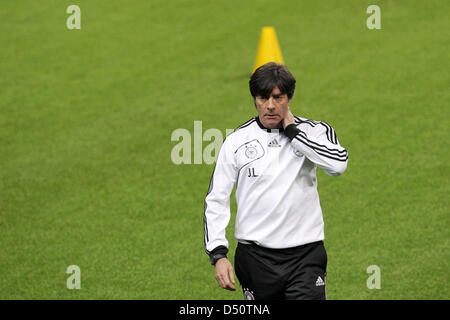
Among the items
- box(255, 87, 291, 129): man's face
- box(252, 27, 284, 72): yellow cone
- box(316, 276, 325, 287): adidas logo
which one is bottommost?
box(316, 276, 325, 287): adidas logo

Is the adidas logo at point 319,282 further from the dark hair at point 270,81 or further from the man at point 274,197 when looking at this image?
the dark hair at point 270,81

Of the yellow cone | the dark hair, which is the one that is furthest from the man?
the yellow cone

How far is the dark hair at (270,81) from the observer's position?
12.8 ft

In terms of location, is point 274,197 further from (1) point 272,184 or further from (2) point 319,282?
(2) point 319,282

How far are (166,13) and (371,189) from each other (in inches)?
334

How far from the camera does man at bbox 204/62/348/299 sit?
391 cm

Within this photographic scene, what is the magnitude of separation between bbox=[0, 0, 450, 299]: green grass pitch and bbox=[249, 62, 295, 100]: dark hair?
3.29 meters

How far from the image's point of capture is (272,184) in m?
3.91

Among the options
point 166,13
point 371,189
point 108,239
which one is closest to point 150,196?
point 108,239

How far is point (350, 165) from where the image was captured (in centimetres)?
932

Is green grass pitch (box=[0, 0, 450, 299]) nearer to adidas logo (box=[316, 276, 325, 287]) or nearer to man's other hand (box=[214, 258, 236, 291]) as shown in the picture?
adidas logo (box=[316, 276, 325, 287])

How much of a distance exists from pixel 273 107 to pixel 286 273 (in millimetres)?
972

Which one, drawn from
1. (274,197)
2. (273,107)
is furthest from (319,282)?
(273,107)
